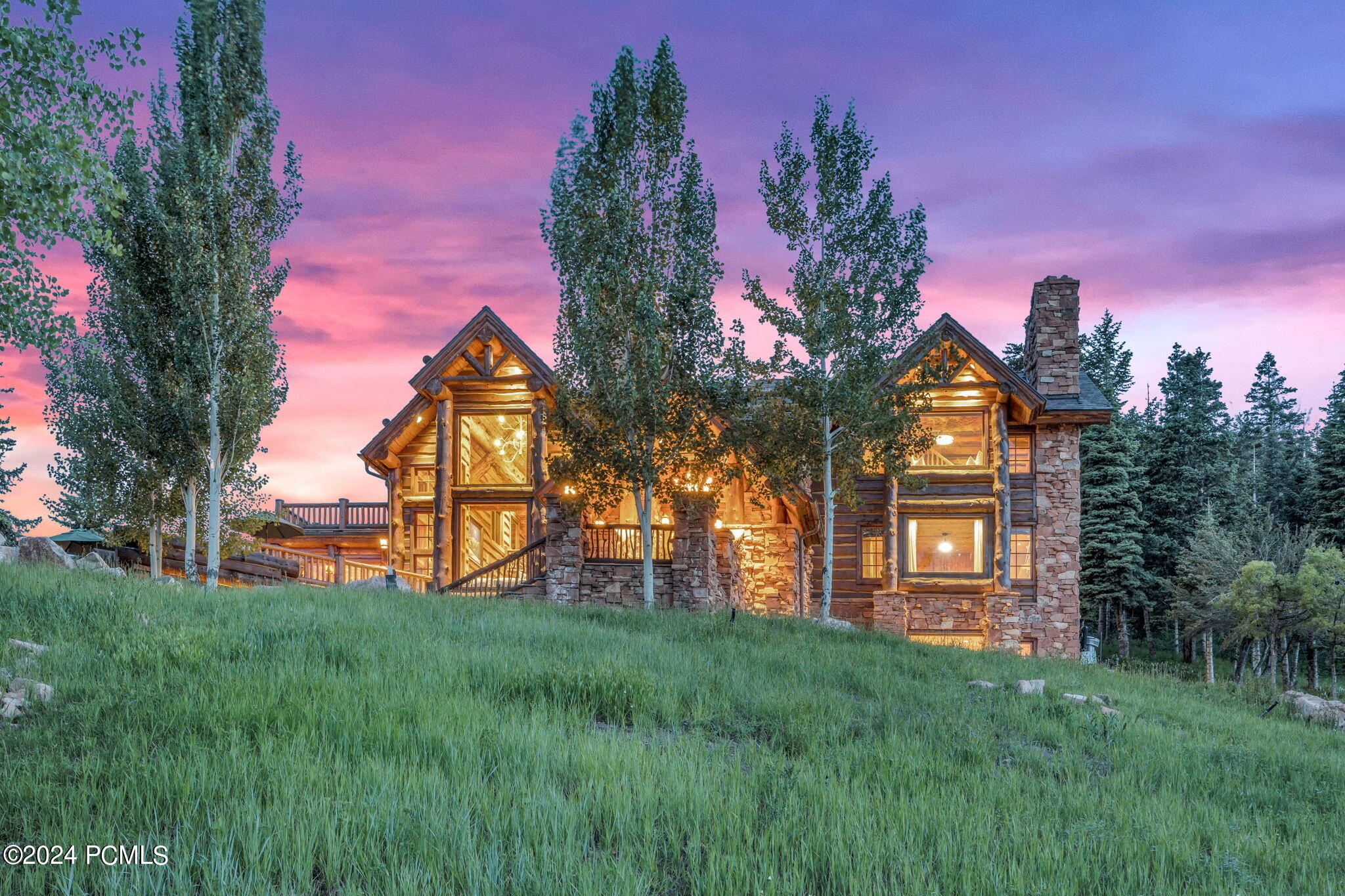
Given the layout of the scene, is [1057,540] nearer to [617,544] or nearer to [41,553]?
[617,544]

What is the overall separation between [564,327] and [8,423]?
16.2m

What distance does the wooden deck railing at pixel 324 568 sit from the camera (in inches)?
782

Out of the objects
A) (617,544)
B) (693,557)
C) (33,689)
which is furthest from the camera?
(617,544)

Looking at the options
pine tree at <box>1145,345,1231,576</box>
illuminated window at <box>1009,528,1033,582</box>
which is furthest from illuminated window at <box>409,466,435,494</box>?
pine tree at <box>1145,345,1231,576</box>

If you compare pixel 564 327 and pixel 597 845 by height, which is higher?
pixel 564 327

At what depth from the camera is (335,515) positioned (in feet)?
95.5

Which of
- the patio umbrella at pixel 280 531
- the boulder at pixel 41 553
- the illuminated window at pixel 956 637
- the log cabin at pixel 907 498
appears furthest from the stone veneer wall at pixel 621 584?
the patio umbrella at pixel 280 531

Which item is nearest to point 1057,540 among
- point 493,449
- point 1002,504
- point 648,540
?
point 1002,504

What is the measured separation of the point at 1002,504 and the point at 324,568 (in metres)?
19.9

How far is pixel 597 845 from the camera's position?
4.36 metres

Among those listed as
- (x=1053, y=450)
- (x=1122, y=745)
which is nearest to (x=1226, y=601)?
(x=1053, y=450)

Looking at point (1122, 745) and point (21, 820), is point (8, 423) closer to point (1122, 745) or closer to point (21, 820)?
point (21, 820)

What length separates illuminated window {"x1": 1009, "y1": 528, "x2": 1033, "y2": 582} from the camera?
23.8 metres

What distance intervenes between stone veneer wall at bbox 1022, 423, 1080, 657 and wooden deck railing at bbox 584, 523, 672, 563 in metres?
12.2
